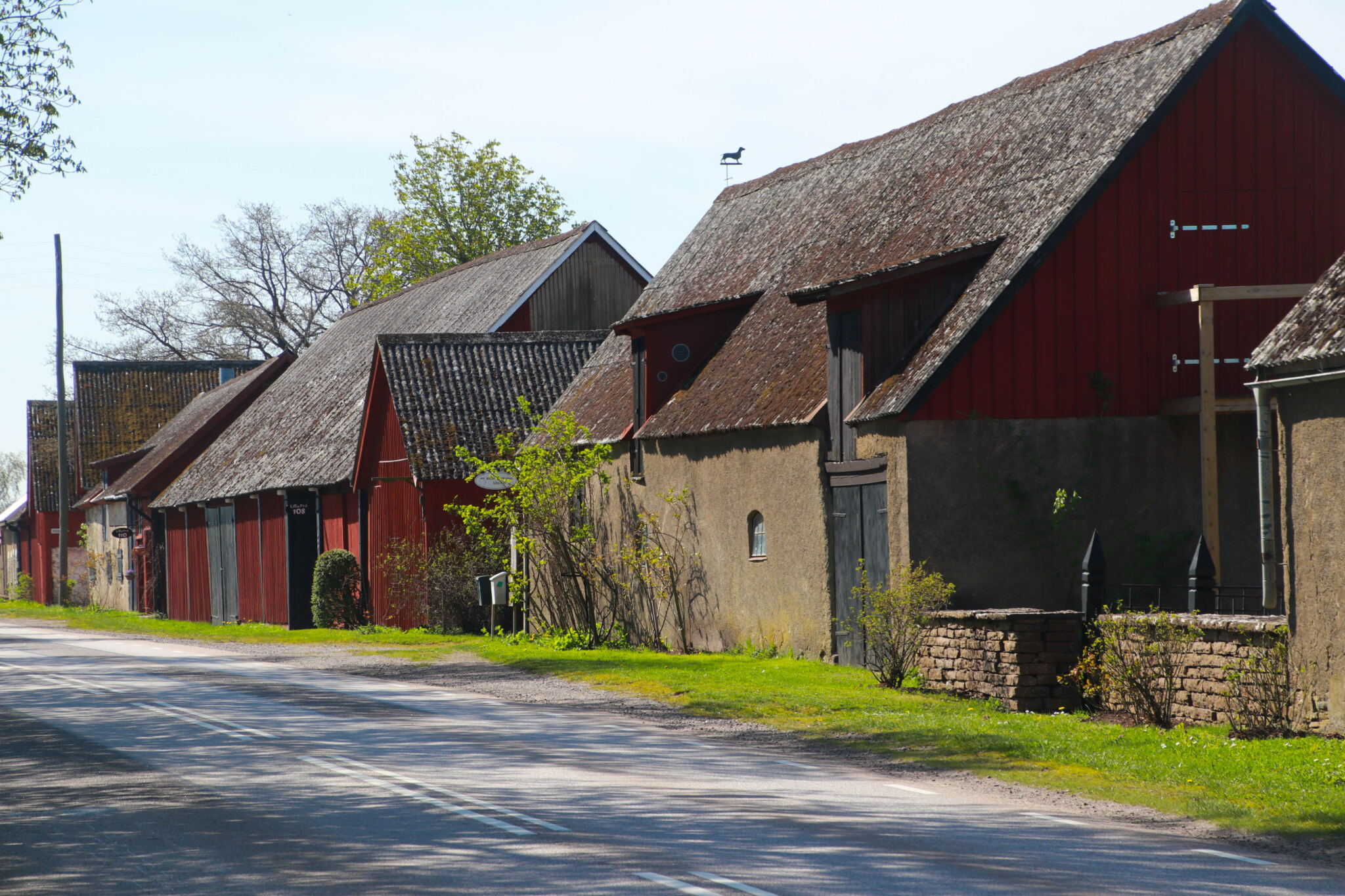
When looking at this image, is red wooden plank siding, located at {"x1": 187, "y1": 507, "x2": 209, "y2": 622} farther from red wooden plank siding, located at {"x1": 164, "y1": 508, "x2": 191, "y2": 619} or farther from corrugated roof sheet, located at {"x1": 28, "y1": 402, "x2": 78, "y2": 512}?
corrugated roof sheet, located at {"x1": 28, "y1": 402, "x2": 78, "y2": 512}

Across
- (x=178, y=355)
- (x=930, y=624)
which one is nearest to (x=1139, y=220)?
(x=930, y=624)

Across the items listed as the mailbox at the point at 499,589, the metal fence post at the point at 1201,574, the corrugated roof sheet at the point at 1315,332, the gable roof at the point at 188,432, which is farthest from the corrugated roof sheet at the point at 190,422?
the corrugated roof sheet at the point at 1315,332

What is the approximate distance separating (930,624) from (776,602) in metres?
3.92

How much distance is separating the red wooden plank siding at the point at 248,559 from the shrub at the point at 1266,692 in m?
28.0

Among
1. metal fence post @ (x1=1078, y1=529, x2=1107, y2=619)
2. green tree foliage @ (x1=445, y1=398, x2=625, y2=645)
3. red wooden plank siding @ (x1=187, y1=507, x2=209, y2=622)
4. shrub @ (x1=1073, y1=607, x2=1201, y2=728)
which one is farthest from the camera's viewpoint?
red wooden plank siding @ (x1=187, y1=507, x2=209, y2=622)

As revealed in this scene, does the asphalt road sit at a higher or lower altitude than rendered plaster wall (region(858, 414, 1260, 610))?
lower

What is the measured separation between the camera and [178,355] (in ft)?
207

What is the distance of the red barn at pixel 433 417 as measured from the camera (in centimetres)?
2783

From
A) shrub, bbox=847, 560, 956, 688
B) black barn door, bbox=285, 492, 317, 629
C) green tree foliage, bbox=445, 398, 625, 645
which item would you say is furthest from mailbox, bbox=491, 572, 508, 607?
shrub, bbox=847, 560, 956, 688

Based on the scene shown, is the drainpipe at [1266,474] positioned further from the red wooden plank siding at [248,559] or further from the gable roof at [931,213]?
the red wooden plank siding at [248,559]

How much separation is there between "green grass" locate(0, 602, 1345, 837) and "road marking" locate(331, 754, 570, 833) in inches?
145

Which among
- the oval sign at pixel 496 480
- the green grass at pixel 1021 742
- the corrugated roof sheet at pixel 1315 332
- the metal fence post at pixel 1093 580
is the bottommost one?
the green grass at pixel 1021 742

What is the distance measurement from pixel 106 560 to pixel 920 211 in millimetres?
39824

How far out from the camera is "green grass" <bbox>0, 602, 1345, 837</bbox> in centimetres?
924
